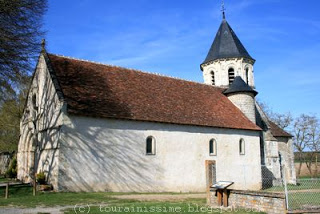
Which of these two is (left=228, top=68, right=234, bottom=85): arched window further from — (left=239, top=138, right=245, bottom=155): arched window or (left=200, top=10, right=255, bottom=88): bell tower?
(left=239, top=138, right=245, bottom=155): arched window

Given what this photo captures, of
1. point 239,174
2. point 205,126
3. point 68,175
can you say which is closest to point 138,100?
point 205,126

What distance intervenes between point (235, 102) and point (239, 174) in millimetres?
6794

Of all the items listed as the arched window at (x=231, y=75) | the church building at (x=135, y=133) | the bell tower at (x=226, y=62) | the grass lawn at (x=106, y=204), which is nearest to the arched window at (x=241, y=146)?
the church building at (x=135, y=133)

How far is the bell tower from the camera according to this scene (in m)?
30.4

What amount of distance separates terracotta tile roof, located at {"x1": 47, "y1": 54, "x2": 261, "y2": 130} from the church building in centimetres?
7

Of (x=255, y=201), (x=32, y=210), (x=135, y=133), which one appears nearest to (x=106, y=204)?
(x=32, y=210)

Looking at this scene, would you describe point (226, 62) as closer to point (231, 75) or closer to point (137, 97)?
point (231, 75)

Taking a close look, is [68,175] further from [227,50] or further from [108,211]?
[227,50]

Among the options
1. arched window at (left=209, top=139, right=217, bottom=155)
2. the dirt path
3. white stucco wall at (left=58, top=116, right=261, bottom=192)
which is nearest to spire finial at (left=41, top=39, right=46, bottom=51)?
white stucco wall at (left=58, top=116, right=261, bottom=192)

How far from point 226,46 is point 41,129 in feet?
66.8

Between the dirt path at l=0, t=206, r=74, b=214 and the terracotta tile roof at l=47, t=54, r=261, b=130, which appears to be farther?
the terracotta tile roof at l=47, t=54, r=261, b=130

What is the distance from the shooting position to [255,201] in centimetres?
1093

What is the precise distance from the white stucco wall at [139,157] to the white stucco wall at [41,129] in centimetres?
106

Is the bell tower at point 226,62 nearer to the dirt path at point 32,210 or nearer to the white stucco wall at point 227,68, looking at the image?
the white stucco wall at point 227,68
